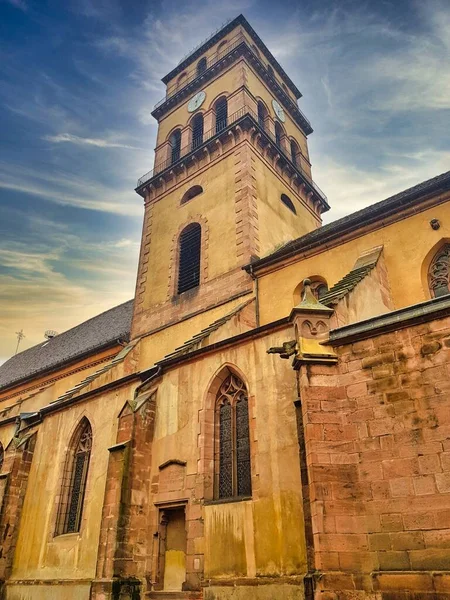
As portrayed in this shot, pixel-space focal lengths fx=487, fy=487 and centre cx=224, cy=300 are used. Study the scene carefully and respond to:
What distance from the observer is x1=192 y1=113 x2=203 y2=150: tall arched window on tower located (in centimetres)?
2350

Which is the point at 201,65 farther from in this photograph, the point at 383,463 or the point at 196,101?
the point at 383,463

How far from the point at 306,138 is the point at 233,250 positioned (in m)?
12.6

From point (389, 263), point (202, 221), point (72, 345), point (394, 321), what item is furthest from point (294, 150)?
point (394, 321)

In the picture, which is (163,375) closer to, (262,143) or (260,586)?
(260,586)

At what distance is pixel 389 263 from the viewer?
43.1 feet

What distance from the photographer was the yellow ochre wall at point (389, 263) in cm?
1248

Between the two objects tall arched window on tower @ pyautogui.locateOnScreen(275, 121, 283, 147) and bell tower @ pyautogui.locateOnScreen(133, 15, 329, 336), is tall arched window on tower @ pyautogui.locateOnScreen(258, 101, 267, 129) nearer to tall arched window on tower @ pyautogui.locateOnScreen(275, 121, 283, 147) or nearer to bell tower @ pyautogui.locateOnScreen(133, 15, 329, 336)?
bell tower @ pyautogui.locateOnScreen(133, 15, 329, 336)

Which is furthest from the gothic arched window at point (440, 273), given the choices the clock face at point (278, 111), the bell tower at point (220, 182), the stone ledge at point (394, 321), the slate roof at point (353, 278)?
the clock face at point (278, 111)

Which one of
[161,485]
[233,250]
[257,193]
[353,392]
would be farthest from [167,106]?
[353,392]

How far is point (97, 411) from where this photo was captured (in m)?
14.3

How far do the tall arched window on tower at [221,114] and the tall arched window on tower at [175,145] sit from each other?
8.17ft

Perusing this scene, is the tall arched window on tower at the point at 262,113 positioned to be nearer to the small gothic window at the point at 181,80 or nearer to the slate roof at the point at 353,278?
the small gothic window at the point at 181,80

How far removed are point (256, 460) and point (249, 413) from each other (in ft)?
3.35

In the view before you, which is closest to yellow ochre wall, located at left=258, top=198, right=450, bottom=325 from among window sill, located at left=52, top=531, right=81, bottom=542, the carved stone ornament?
the carved stone ornament
